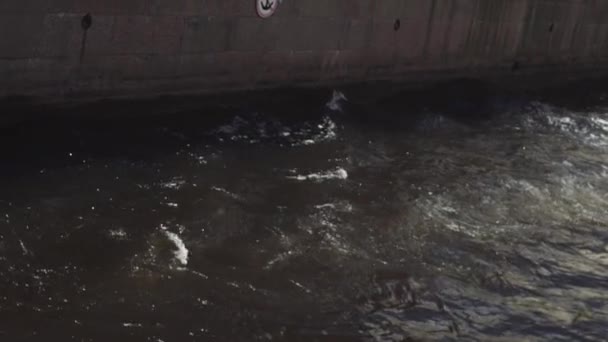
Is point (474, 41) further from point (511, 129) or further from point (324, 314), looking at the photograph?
point (324, 314)

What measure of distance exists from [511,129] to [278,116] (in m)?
3.44

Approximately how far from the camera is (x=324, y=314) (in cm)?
500

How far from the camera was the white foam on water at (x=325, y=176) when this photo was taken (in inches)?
295

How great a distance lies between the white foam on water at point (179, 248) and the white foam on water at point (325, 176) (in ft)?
6.12

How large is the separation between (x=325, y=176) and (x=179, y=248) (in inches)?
90.1

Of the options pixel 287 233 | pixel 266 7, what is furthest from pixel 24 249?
pixel 266 7

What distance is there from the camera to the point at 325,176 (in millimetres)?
7605

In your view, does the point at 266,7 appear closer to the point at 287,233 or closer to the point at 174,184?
the point at 174,184

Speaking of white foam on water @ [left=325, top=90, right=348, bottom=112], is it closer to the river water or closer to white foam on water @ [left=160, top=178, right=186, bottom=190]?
the river water

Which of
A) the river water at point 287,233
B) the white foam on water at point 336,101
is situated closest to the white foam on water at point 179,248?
the river water at point 287,233

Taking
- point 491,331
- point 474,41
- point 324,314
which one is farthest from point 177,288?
point 474,41

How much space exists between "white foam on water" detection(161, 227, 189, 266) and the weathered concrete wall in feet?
7.50

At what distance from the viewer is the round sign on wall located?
9.01 meters

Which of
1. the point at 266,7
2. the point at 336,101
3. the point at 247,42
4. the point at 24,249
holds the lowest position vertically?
the point at 24,249
